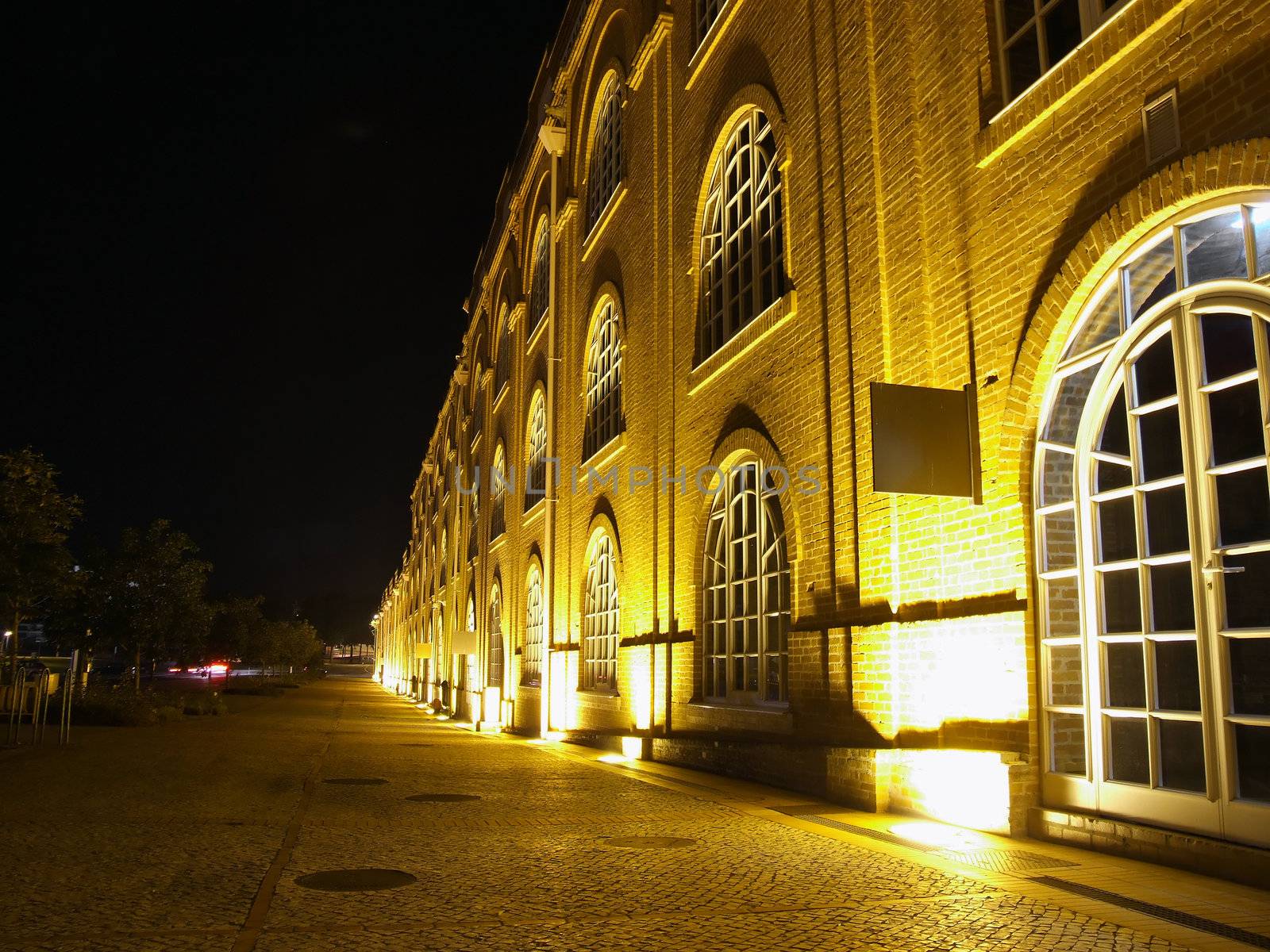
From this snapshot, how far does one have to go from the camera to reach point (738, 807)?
8.30 m

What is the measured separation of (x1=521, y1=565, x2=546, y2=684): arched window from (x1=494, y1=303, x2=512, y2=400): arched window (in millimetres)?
6999

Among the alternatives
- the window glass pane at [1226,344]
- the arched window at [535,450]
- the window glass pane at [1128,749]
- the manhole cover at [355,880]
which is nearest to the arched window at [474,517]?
the arched window at [535,450]

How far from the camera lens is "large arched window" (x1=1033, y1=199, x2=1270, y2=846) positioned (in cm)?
537

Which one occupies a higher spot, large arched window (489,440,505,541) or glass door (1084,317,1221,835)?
large arched window (489,440,505,541)

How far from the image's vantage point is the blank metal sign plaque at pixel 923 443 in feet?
24.1

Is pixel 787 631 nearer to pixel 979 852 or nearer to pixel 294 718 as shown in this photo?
pixel 979 852

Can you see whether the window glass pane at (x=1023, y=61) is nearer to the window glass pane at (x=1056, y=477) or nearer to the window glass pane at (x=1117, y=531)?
the window glass pane at (x=1056, y=477)

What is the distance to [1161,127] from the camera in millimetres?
5906

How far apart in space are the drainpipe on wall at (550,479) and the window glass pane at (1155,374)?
575 inches

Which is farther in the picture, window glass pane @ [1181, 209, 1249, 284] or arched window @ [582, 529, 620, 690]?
arched window @ [582, 529, 620, 690]

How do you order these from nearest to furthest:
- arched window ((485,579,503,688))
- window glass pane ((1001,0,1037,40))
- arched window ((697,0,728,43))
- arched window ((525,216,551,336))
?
window glass pane ((1001,0,1037,40)), arched window ((697,0,728,43)), arched window ((525,216,551,336)), arched window ((485,579,503,688))

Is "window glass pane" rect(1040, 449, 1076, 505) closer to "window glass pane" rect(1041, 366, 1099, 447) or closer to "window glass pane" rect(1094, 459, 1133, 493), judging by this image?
"window glass pane" rect(1041, 366, 1099, 447)

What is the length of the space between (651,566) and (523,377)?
12318 mm

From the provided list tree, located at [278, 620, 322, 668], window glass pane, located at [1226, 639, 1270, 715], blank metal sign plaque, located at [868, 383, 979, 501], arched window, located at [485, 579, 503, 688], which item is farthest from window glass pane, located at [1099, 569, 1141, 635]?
tree, located at [278, 620, 322, 668]
